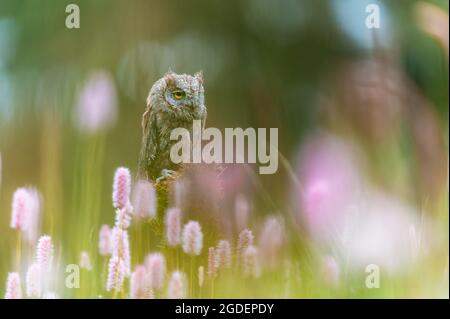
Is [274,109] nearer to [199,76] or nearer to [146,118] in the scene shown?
[199,76]

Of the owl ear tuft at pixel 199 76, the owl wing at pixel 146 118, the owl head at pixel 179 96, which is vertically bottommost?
the owl wing at pixel 146 118

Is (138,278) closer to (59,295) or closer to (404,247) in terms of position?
(59,295)

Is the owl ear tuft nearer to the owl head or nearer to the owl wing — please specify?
the owl head

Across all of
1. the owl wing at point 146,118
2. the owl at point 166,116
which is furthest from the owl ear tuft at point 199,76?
the owl wing at point 146,118

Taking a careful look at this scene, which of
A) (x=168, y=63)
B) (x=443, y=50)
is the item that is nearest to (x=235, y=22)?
(x=168, y=63)

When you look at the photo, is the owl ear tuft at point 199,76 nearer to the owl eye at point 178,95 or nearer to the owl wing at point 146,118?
the owl eye at point 178,95

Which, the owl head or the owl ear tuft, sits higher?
the owl ear tuft

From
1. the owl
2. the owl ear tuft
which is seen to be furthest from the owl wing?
the owl ear tuft

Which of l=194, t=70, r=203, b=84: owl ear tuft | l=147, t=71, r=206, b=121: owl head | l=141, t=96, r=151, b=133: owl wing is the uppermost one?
l=194, t=70, r=203, b=84: owl ear tuft
